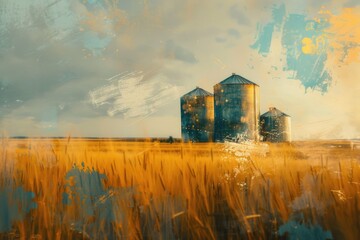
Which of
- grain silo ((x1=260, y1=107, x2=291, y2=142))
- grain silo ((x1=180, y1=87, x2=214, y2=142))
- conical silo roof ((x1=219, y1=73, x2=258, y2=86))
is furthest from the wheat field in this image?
grain silo ((x1=260, y1=107, x2=291, y2=142))

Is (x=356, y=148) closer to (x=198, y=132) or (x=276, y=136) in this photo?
(x=198, y=132)

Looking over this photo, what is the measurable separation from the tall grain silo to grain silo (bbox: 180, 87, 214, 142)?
8.38 feet

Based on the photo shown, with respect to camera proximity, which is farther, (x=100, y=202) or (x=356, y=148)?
(x=356, y=148)

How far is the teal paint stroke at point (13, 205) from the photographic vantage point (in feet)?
9.24

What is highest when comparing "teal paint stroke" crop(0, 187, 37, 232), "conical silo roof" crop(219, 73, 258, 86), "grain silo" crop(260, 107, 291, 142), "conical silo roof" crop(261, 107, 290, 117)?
"conical silo roof" crop(219, 73, 258, 86)

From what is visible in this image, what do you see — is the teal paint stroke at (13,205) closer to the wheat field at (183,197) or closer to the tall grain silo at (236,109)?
the wheat field at (183,197)

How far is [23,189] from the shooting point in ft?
10.2

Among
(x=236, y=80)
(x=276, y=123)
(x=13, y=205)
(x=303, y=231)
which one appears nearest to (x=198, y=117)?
(x=236, y=80)

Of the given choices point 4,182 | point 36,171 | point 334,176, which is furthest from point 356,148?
point 4,182

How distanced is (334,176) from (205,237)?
109 cm

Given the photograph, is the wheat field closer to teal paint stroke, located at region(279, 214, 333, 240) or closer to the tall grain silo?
teal paint stroke, located at region(279, 214, 333, 240)

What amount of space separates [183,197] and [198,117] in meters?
19.5

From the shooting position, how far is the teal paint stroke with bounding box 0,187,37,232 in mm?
2816

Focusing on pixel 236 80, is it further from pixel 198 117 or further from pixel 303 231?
pixel 303 231
